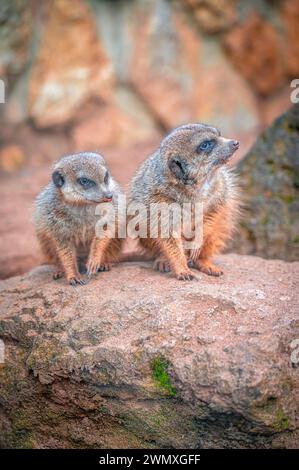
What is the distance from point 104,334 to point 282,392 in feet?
3.99

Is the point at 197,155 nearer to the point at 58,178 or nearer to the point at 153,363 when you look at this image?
the point at 58,178

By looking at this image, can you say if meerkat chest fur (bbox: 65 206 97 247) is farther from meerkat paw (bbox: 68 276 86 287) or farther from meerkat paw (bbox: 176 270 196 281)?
meerkat paw (bbox: 176 270 196 281)

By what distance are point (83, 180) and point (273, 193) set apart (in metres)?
1.94

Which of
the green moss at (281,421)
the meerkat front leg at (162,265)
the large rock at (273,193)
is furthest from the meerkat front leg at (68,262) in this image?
the green moss at (281,421)

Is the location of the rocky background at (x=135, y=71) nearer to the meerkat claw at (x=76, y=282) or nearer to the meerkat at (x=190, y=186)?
the meerkat at (x=190, y=186)

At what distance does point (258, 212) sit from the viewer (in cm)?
623

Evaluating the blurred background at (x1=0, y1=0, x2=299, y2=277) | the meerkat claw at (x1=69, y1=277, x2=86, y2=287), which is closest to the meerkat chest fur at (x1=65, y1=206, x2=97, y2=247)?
the meerkat claw at (x1=69, y1=277, x2=86, y2=287)

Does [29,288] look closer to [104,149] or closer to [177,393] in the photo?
[177,393]

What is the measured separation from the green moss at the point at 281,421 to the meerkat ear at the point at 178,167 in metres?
1.88

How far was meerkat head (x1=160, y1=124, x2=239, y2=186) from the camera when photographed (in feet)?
16.3

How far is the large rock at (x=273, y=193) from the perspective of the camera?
6.04m

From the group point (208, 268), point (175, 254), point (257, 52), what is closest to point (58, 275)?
point (175, 254)
